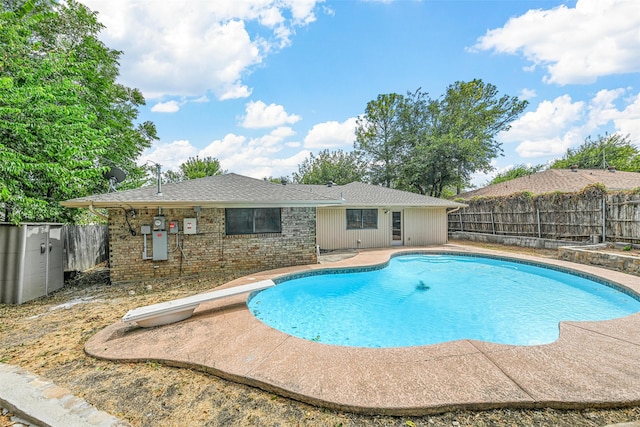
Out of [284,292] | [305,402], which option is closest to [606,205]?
[284,292]

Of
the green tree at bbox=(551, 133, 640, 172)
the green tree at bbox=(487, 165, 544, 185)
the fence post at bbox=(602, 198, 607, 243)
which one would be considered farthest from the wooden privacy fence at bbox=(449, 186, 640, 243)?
the green tree at bbox=(487, 165, 544, 185)

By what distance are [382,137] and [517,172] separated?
20.3 metres

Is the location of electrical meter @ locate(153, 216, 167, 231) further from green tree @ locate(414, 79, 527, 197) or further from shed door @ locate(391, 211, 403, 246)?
green tree @ locate(414, 79, 527, 197)

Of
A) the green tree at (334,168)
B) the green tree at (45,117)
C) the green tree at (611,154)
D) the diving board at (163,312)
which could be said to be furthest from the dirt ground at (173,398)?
the green tree at (611,154)

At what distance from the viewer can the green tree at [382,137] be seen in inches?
977

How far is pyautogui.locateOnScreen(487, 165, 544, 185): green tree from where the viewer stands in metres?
32.8

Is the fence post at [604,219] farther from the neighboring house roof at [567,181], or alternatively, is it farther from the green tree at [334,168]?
the green tree at [334,168]

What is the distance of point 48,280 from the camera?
6254 mm

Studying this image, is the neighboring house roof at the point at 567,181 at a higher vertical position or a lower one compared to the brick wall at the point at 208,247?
higher

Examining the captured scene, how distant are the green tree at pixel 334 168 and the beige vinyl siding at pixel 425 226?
13.0 metres

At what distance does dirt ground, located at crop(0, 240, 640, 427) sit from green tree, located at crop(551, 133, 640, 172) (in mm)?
32500

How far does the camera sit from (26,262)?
557 cm

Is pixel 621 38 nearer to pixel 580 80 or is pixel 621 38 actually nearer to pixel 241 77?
pixel 580 80

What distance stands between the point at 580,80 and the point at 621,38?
984cm
